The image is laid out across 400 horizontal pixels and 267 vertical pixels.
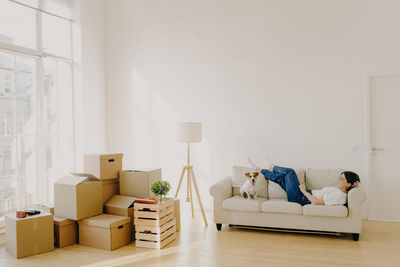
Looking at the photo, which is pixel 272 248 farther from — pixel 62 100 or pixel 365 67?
pixel 62 100

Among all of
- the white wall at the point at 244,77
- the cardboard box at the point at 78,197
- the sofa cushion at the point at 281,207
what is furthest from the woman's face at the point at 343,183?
the cardboard box at the point at 78,197

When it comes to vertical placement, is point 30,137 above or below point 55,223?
above

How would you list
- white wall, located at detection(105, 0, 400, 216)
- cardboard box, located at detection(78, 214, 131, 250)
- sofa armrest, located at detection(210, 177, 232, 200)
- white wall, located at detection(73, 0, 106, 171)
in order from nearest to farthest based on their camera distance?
cardboard box, located at detection(78, 214, 131, 250) < sofa armrest, located at detection(210, 177, 232, 200) < white wall, located at detection(105, 0, 400, 216) < white wall, located at detection(73, 0, 106, 171)

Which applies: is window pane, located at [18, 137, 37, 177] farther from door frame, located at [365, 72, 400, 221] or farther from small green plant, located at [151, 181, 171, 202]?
door frame, located at [365, 72, 400, 221]

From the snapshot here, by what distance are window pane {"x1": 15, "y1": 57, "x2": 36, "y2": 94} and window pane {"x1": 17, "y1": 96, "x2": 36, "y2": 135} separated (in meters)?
0.10

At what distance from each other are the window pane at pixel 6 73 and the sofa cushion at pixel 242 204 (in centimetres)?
302

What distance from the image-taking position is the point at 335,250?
12.6 feet

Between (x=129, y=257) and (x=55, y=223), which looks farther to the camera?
(x=55, y=223)

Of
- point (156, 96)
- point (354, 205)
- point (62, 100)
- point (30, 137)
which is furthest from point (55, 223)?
point (354, 205)

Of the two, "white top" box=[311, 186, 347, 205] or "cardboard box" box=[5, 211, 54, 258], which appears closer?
"cardboard box" box=[5, 211, 54, 258]

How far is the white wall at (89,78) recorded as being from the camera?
5.59 meters

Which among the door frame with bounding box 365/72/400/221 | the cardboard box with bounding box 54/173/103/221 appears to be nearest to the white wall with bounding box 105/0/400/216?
the door frame with bounding box 365/72/400/221

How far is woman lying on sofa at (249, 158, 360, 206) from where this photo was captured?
13.9ft

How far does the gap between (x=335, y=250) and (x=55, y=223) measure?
3027mm
